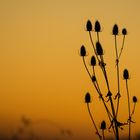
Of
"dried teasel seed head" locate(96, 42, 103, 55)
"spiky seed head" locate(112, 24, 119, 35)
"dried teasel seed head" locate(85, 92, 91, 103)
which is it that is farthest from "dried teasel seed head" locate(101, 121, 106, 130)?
"spiky seed head" locate(112, 24, 119, 35)

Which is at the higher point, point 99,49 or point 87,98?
point 99,49

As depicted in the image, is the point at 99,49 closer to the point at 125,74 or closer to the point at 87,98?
the point at 125,74

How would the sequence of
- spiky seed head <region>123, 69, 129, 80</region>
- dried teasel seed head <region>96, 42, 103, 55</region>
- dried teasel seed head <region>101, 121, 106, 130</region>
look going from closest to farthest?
dried teasel seed head <region>96, 42, 103, 55</region>, dried teasel seed head <region>101, 121, 106, 130</region>, spiky seed head <region>123, 69, 129, 80</region>

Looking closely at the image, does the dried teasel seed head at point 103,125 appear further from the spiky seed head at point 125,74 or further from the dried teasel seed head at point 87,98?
the spiky seed head at point 125,74

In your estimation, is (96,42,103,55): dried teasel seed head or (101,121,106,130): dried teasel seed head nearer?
(96,42,103,55): dried teasel seed head

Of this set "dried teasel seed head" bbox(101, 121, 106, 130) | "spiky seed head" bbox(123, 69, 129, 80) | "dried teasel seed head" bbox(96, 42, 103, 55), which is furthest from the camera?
"spiky seed head" bbox(123, 69, 129, 80)

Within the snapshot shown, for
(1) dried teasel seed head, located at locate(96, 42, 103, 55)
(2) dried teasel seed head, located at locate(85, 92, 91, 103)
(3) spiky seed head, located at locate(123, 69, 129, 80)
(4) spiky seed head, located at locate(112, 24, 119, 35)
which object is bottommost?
(2) dried teasel seed head, located at locate(85, 92, 91, 103)

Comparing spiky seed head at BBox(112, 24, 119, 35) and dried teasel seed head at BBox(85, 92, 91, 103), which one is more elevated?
spiky seed head at BBox(112, 24, 119, 35)

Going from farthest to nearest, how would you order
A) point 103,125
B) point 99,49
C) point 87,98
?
point 87,98, point 103,125, point 99,49

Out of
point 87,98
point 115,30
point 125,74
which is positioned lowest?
point 87,98

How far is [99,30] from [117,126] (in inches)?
99.7

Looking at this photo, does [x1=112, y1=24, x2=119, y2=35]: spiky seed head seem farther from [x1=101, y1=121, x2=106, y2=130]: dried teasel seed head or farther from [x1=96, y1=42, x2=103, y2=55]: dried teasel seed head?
[x1=101, y1=121, x2=106, y2=130]: dried teasel seed head

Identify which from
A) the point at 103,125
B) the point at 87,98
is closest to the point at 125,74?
the point at 87,98

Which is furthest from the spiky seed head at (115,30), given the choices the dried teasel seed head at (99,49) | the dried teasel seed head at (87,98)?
the dried teasel seed head at (87,98)
